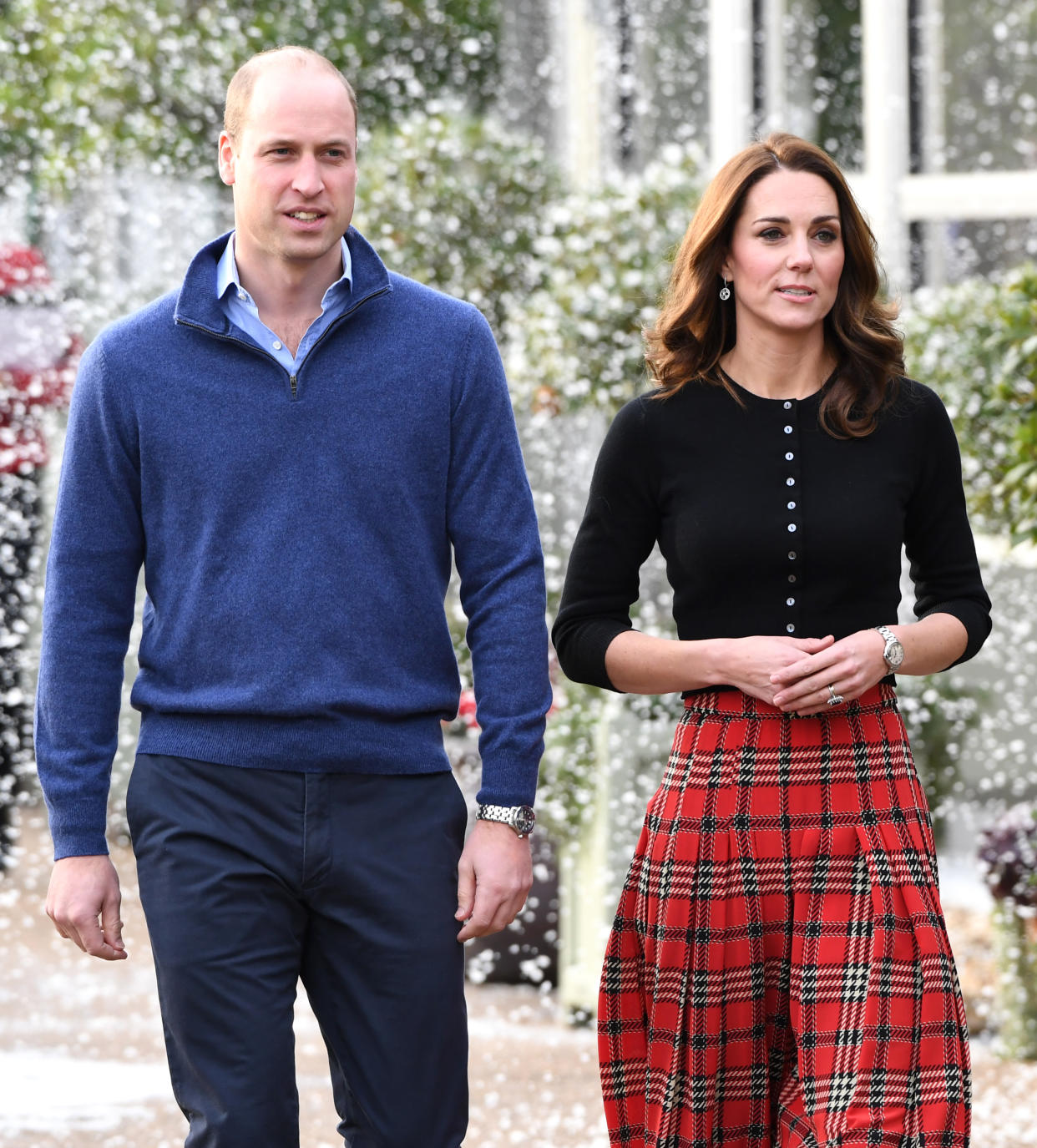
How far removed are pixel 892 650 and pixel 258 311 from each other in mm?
938

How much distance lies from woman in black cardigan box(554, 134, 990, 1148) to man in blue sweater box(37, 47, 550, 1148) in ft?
0.63

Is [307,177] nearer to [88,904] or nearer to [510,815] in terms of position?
[510,815]

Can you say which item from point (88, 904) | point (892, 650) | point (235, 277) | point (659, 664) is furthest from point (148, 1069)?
point (892, 650)

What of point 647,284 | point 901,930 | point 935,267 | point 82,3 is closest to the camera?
point 901,930

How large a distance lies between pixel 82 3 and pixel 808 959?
502 centimetres

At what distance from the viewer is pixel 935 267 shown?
5.58 m

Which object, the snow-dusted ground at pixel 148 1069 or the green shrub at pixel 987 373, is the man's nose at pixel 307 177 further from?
the snow-dusted ground at pixel 148 1069

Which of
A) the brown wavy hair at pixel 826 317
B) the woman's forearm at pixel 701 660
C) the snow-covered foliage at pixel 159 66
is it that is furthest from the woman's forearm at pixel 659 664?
the snow-covered foliage at pixel 159 66

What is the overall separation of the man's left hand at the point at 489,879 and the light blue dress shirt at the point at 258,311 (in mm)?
658

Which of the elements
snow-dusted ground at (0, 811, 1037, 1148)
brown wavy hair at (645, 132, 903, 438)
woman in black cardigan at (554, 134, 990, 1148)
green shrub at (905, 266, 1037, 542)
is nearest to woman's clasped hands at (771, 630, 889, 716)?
woman in black cardigan at (554, 134, 990, 1148)

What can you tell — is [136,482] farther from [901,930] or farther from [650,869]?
[901,930]

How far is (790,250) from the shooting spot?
90.5 inches

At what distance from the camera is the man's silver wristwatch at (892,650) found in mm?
2213

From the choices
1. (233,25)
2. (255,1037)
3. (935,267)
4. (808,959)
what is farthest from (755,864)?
(233,25)
